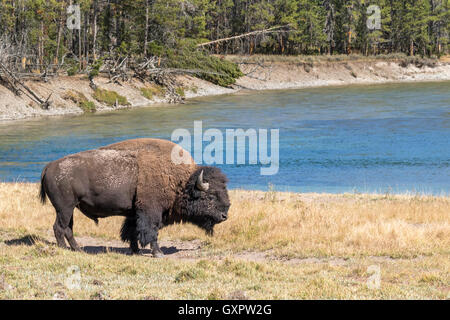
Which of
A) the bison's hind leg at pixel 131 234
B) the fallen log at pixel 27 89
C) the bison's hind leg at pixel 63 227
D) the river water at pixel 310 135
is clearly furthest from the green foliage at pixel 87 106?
the bison's hind leg at pixel 63 227

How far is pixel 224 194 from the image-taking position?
9320mm

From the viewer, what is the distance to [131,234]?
9430 mm

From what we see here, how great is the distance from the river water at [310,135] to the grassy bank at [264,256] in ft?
15.3

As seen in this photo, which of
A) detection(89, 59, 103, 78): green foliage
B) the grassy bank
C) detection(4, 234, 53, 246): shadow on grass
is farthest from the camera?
detection(89, 59, 103, 78): green foliage

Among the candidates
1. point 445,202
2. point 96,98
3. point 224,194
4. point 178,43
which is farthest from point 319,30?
point 224,194

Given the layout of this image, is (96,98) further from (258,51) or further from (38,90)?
(258,51)

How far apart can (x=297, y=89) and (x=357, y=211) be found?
50930 millimetres

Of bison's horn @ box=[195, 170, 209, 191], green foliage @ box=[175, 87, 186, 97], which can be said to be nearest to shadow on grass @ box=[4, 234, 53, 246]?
bison's horn @ box=[195, 170, 209, 191]

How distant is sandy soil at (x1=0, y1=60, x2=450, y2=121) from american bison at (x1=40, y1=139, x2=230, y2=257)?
1111 inches

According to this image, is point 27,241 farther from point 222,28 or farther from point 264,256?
point 222,28

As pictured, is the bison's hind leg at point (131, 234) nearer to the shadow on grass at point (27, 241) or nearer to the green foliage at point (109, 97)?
the shadow on grass at point (27, 241)

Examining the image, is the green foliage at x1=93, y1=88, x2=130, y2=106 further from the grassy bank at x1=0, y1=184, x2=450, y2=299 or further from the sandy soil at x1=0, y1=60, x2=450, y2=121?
the grassy bank at x1=0, y1=184, x2=450, y2=299

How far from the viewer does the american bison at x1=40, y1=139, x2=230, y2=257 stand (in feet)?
29.2

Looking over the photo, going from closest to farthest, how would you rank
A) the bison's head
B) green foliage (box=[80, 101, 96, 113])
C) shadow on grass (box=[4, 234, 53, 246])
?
the bison's head < shadow on grass (box=[4, 234, 53, 246]) < green foliage (box=[80, 101, 96, 113])
